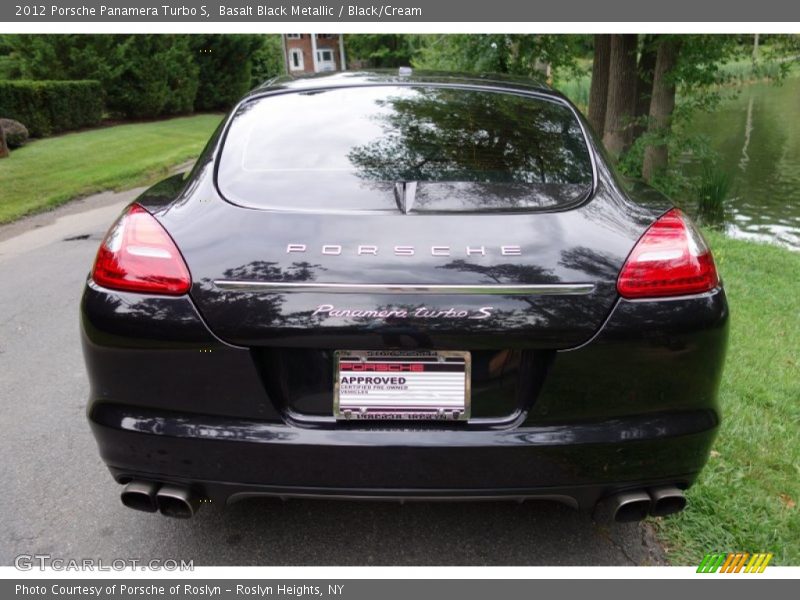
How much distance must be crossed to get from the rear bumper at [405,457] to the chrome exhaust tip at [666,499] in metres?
0.06

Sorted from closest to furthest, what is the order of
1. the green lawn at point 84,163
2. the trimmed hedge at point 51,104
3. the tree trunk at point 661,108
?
1. the tree trunk at point 661,108
2. the green lawn at point 84,163
3. the trimmed hedge at point 51,104

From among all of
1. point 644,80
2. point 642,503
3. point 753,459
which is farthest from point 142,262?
point 644,80

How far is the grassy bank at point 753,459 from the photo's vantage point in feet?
8.31

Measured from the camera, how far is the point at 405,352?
196 centimetres

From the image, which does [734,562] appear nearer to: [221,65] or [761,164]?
[761,164]

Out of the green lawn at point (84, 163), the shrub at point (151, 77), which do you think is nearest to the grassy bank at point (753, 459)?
the green lawn at point (84, 163)

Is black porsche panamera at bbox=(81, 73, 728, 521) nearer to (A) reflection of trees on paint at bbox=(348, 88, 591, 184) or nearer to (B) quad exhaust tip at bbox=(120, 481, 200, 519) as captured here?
(B) quad exhaust tip at bbox=(120, 481, 200, 519)

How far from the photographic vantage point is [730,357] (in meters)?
4.16

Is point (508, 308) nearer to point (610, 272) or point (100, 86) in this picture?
point (610, 272)

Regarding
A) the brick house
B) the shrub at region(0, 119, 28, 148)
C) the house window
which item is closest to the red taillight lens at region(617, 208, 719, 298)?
the shrub at region(0, 119, 28, 148)

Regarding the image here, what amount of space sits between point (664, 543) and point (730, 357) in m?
2.00

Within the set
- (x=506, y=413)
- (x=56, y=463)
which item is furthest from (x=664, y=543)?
(x=56, y=463)

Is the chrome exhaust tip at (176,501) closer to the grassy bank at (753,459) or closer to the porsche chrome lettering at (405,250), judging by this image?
the porsche chrome lettering at (405,250)

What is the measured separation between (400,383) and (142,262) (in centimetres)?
86
